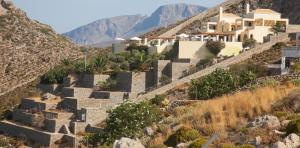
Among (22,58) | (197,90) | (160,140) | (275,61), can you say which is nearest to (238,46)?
(275,61)

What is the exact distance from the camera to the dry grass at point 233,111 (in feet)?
68.1

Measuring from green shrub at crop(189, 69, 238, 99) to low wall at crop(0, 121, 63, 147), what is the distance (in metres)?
9.01

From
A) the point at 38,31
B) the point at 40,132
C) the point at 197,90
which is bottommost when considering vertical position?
the point at 40,132

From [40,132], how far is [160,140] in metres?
24.0

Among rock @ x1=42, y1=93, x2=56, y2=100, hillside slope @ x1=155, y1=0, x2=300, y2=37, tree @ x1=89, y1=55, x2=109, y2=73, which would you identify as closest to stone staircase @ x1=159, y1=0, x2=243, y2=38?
hillside slope @ x1=155, y1=0, x2=300, y2=37

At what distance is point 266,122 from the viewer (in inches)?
752

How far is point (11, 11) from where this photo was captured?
81.7 metres

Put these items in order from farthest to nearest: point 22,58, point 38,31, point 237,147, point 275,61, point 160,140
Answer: point 38,31
point 22,58
point 275,61
point 160,140
point 237,147

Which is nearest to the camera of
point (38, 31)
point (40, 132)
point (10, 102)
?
point (40, 132)

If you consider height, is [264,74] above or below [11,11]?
below

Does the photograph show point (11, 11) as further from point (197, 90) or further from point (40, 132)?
point (197, 90)

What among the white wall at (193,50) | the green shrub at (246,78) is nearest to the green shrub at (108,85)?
the white wall at (193,50)

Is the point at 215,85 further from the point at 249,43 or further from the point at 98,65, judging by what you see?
the point at 249,43

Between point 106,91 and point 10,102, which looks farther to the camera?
point 10,102
